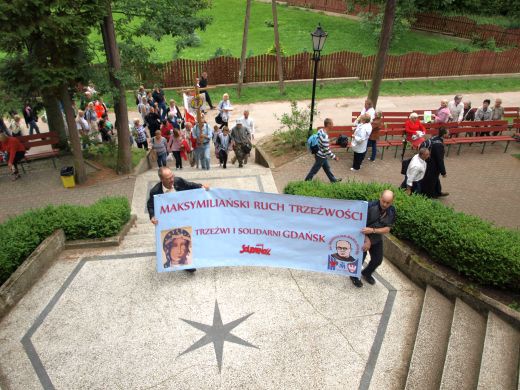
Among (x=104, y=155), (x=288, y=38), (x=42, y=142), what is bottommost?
(x=104, y=155)

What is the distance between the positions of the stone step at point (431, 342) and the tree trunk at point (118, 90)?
9998mm

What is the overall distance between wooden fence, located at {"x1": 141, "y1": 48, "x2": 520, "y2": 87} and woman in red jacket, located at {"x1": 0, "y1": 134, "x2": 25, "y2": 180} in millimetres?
10134

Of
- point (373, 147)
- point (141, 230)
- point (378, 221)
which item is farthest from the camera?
point (373, 147)

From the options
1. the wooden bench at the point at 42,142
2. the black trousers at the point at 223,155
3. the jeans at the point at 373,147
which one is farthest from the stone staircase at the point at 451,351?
the wooden bench at the point at 42,142

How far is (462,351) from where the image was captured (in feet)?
17.2

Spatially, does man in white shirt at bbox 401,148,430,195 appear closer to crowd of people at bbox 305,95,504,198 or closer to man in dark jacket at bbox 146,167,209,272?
crowd of people at bbox 305,95,504,198

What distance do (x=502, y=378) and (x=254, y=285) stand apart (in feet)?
11.9

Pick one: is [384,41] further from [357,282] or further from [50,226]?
[50,226]

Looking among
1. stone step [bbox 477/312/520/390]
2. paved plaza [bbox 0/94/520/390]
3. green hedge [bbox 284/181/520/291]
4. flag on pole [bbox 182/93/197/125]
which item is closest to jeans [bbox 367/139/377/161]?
green hedge [bbox 284/181/520/291]

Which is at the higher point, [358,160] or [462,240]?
[462,240]

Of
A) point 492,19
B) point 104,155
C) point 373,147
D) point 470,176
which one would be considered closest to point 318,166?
point 373,147

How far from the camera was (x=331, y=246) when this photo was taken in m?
6.50

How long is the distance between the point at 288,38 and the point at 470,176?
2235 cm

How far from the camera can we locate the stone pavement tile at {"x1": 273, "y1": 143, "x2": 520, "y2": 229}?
397 inches
